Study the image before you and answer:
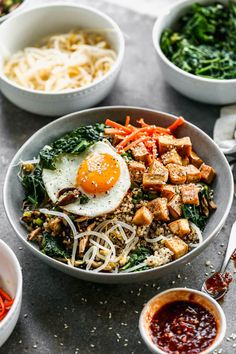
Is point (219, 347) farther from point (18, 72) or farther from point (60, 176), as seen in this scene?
point (18, 72)

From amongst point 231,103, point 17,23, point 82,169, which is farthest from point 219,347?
point 17,23

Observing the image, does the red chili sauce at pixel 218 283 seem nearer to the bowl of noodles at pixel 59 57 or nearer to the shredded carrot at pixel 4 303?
the shredded carrot at pixel 4 303

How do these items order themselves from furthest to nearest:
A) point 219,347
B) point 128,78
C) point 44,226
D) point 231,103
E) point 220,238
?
point 128,78, point 231,103, point 220,238, point 44,226, point 219,347

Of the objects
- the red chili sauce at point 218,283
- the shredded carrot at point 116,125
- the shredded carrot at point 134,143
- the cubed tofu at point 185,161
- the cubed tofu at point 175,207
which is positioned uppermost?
the shredded carrot at point 116,125

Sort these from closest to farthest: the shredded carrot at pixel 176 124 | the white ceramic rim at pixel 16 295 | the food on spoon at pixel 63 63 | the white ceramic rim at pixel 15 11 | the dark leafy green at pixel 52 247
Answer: the white ceramic rim at pixel 16 295, the dark leafy green at pixel 52 247, the shredded carrot at pixel 176 124, the food on spoon at pixel 63 63, the white ceramic rim at pixel 15 11

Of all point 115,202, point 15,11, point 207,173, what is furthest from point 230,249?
point 15,11

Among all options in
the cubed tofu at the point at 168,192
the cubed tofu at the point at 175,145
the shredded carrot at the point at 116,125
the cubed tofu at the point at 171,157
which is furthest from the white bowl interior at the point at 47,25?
the cubed tofu at the point at 168,192

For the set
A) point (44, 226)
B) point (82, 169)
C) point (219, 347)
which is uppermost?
point (82, 169)
